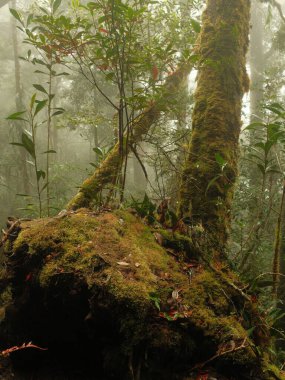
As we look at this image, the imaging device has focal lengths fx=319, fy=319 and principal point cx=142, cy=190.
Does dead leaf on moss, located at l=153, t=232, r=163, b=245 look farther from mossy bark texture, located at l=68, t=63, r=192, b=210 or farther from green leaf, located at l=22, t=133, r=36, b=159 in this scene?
green leaf, located at l=22, t=133, r=36, b=159

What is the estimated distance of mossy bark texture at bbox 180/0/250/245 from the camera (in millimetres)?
3279

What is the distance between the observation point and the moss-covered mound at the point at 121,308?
1.66m

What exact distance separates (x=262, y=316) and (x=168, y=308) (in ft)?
2.81

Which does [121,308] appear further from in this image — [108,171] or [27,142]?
[108,171]

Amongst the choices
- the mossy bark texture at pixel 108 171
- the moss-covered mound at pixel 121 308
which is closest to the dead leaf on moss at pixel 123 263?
the moss-covered mound at pixel 121 308

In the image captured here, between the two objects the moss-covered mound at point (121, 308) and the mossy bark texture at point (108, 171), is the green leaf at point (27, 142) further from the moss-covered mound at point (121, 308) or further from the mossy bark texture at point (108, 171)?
the moss-covered mound at point (121, 308)

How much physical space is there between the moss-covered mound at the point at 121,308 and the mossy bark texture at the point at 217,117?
0.84 meters

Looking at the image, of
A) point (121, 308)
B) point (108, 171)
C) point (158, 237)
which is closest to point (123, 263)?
point (121, 308)

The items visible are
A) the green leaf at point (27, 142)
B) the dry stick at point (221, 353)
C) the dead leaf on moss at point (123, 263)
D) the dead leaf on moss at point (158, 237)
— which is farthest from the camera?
the green leaf at point (27, 142)

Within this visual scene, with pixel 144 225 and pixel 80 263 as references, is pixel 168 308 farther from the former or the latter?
pixel 144 225

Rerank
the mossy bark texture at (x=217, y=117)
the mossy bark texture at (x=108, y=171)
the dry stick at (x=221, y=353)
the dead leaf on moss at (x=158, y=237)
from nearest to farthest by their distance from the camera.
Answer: the dry stick at (x=221, y=353) → the dead leaf on moss at (x=158, y=237) → the mossy bark texture at (x=217, y=117) → the mossy bark texture at (x=108, y=171)

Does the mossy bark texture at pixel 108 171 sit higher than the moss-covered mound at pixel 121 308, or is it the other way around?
the mossy bark texture at pixel 108 171

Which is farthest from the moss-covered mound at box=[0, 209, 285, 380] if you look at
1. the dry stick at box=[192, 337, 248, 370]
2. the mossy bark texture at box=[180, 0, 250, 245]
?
the mossy bark texture at box=[180, 0, 250, 245]

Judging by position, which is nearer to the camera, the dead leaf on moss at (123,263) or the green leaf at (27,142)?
the dead leaf on moss at (123,263)
